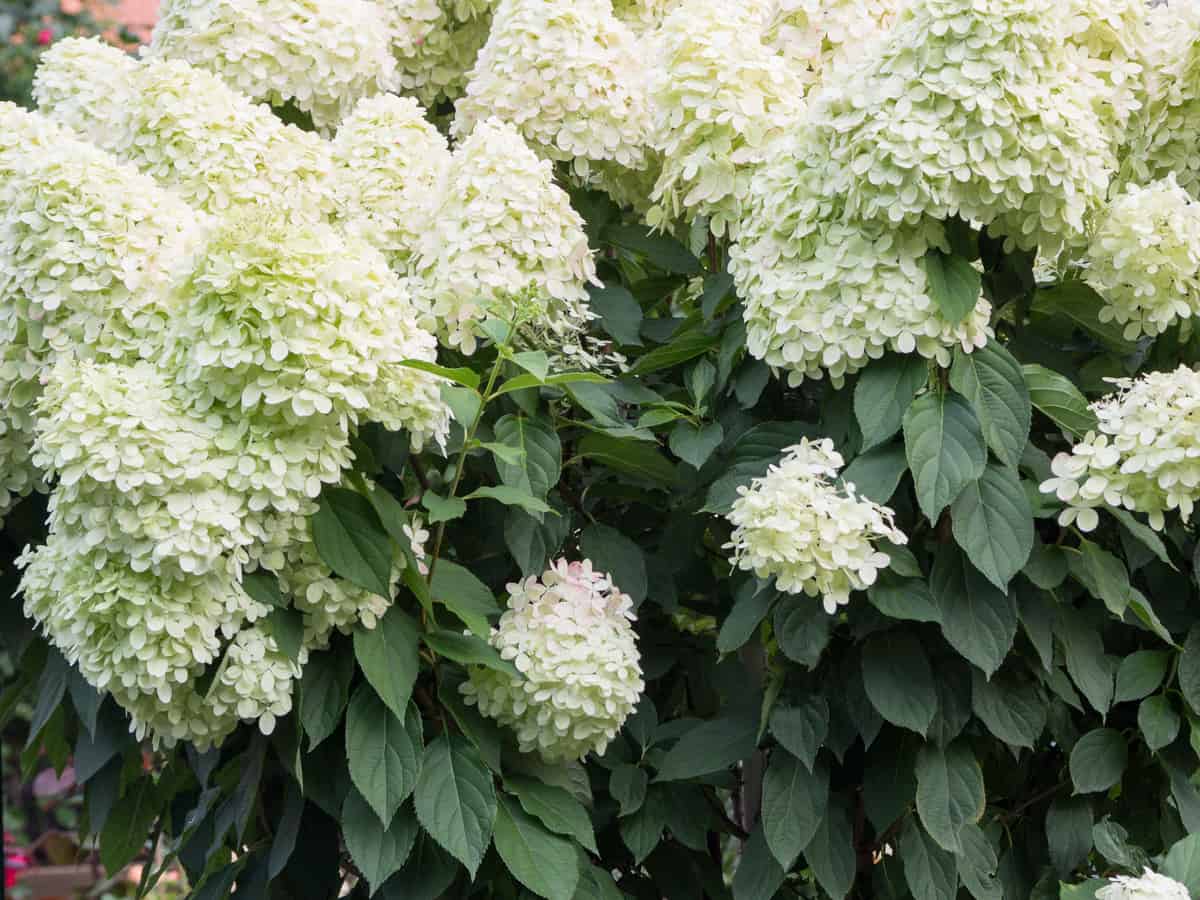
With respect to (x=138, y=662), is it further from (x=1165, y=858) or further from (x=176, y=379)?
(x=1165, y=858)

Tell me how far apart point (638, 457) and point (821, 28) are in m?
0.72

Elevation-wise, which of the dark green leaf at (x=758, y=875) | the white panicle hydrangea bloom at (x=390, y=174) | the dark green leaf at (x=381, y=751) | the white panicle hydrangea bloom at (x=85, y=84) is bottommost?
the dark green leaf at (x=758, y=875)

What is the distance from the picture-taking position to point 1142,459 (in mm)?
1848

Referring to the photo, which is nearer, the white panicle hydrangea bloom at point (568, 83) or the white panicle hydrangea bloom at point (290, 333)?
the white panicle hydrangea bloom at point (290, 333)

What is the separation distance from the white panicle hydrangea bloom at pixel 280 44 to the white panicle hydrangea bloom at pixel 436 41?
0.15 meters

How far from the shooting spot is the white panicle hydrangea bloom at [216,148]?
218 centimetres

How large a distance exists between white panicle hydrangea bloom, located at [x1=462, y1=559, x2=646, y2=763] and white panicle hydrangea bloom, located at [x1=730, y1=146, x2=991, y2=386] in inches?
16.5

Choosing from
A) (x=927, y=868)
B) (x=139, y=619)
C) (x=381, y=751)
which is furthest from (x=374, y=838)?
(x=927, y=868)

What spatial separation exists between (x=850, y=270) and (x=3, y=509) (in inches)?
51.4

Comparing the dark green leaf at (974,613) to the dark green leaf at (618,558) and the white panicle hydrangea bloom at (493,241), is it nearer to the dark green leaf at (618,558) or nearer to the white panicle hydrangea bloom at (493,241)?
the dark green leaf at (618,558)

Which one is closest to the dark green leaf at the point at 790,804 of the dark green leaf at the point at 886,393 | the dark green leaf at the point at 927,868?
the dark green leaf at the point at 927,868

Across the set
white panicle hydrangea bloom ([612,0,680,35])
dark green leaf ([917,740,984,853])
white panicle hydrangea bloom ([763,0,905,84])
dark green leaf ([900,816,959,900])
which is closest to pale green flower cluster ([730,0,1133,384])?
white panicle hydrangea bloom ([763,0,905,84])

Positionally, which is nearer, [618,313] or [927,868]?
[927,868]

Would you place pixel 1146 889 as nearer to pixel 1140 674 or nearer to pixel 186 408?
pixel 1140 674
